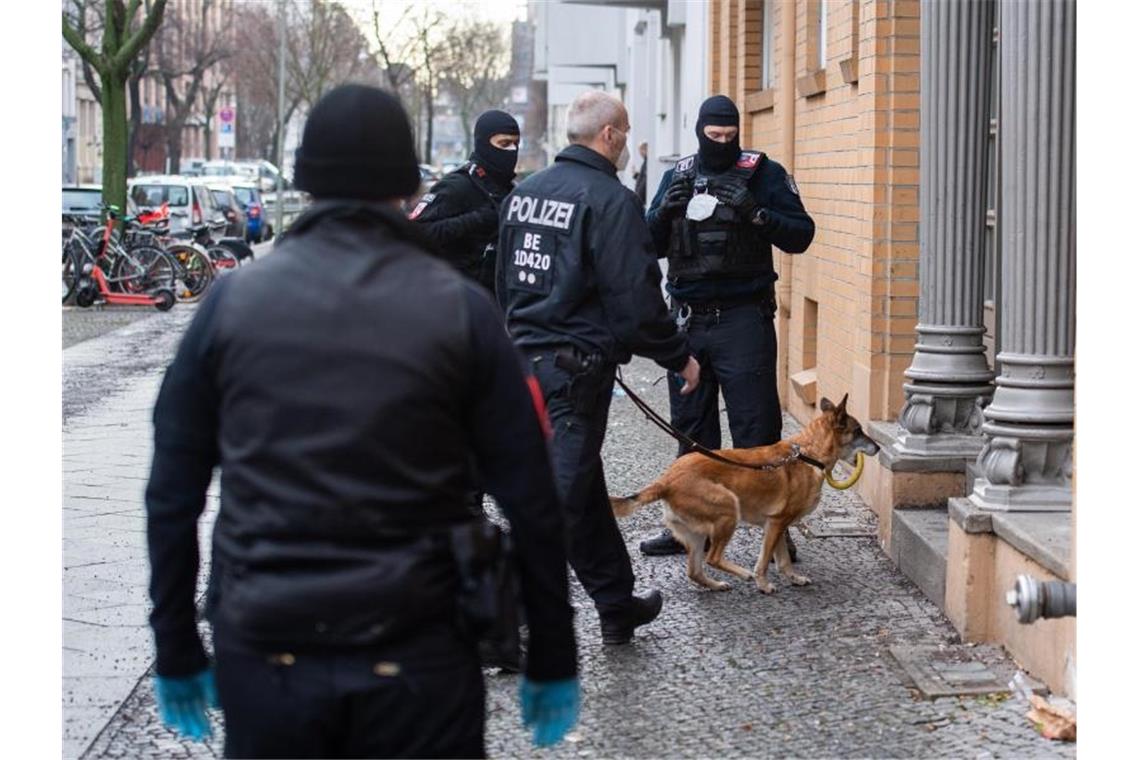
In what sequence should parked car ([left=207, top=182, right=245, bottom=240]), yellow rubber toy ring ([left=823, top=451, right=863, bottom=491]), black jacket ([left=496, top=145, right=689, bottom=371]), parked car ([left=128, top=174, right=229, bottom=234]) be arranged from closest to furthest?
black jacket ([left=496, top=145, right=689, bottom=371]) → yellow rubber toy ring ([left=823, top=451, right=863, bottom=491]) → parked car ([left=128, top=174, right=229, bottom=234]) → parked car ([left=207, top=182, right=245, bottom=240])

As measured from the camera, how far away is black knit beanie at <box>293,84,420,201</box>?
3186mm

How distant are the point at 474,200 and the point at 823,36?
4620 mm

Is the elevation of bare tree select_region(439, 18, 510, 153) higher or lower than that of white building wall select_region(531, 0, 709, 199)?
higher

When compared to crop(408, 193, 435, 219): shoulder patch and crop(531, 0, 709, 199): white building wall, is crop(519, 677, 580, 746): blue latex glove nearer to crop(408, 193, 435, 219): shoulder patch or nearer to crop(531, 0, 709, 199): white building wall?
crop(408, 193, 435, 219): shoulder patch

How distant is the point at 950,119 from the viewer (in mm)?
7957

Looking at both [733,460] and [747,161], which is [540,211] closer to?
[733,460]

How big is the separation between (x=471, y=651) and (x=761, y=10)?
1357 centimetres

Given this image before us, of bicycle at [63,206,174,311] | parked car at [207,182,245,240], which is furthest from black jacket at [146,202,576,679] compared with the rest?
parked car at [207,182,245,240]

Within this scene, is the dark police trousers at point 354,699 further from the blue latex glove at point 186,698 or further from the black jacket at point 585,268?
the black jacket at point 585,268

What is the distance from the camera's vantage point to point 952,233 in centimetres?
800

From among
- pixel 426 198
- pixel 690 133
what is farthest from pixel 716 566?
pixel 690 133

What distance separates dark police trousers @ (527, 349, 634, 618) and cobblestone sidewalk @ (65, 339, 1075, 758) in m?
0.26

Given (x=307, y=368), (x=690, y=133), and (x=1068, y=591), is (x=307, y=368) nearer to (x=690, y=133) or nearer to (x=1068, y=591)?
(x=1068, y=591)

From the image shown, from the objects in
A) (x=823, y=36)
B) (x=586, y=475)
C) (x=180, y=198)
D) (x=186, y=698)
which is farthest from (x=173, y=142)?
(x=186, y=698)
